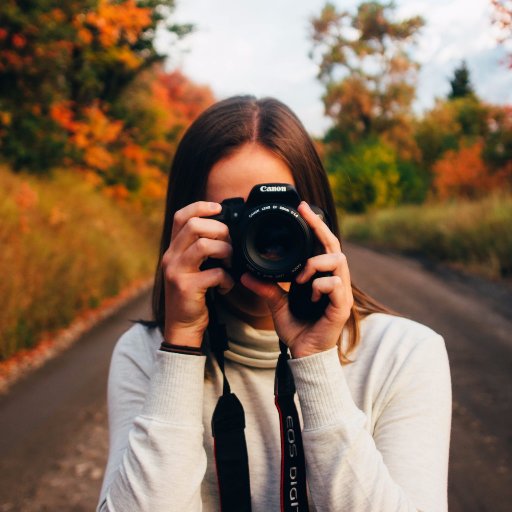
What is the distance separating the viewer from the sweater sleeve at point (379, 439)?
988 millimetres

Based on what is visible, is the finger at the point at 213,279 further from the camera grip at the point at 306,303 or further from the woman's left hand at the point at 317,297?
the camera grip at the point at 306,303

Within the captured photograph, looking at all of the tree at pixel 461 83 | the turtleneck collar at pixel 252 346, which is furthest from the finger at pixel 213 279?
the tree at pixel 461 83

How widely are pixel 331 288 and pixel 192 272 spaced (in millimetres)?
301

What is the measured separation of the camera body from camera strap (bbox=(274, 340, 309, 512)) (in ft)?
0.54

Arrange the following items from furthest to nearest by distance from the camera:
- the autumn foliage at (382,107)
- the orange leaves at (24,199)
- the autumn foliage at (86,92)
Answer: the autumn foliage at (382,107) < the autumn foliage at (86,92) < the orange leaves at (24,199)

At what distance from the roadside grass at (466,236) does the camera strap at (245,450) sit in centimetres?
836

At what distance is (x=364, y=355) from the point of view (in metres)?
1.25

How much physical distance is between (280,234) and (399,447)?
509 mm

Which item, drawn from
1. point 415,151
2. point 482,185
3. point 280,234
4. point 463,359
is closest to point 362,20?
point 415,151

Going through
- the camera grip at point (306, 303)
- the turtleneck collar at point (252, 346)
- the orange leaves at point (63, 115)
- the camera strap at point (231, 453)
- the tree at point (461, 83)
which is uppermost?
the tree at point (461, 83)

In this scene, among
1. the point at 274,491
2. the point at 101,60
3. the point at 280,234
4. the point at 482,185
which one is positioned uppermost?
the point at 101,60

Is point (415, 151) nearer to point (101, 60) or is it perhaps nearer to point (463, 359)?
point (101, 60)

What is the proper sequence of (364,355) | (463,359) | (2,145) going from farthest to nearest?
(2,145) < (463,359) < (364,355)

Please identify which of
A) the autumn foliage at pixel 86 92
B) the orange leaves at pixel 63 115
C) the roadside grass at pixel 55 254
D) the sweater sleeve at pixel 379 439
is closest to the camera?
the sweater sleeve at pixel 379 439
